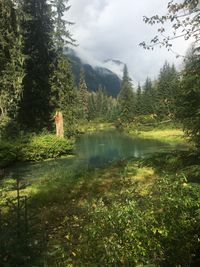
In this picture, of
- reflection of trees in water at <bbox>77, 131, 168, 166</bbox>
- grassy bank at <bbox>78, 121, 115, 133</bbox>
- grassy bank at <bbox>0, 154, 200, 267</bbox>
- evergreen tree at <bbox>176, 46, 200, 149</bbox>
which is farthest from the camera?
grassy bank at <bbox>78, 121, 115, 133</bbox>

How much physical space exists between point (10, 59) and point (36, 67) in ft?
12.4

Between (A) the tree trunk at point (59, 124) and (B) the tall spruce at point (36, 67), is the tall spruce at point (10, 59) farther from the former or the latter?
(A) the tree trunk at point (59, 124)

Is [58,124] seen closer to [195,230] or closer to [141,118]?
[141,118]

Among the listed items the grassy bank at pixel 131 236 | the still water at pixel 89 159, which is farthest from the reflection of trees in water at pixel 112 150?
the grassy bank at pixel 131 236

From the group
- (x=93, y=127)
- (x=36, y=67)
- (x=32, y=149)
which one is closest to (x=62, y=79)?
(x=36, y=67)

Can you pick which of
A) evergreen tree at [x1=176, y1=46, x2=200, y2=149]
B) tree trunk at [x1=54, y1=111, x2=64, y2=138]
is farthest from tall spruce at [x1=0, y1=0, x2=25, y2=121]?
evergreen tree at [x1=176, y1=46, x2=200, y2=149]

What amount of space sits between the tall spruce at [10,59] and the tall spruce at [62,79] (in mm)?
3709

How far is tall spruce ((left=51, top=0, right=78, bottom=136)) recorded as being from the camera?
108 ft

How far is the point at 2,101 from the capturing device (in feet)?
96.9

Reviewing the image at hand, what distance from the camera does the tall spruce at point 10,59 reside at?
96.3 ft

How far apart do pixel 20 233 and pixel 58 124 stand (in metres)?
27.9

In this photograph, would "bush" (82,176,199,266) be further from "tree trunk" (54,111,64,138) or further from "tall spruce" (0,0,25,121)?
"tree trunk" (54,111,64,138)

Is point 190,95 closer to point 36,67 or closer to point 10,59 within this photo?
point 10,59

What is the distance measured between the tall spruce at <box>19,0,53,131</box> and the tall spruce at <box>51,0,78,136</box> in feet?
2.26
